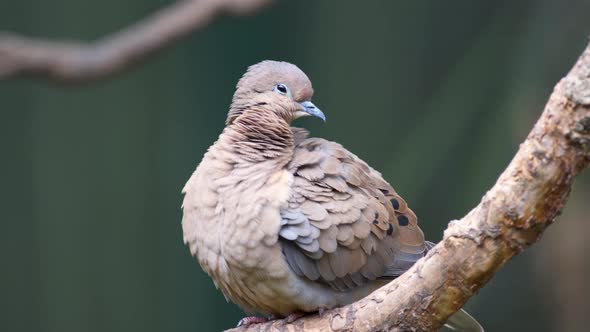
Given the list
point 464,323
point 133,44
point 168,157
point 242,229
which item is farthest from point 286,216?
point 168,157

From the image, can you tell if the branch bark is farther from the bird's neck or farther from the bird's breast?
the bird's neck

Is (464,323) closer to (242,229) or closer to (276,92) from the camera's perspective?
(242,229)

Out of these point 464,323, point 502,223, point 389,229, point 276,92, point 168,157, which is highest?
point 276,92

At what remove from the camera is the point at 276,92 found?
10.3 ft

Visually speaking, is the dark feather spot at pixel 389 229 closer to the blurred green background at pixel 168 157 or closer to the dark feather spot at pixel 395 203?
the dark feather spot at pixel 395 203

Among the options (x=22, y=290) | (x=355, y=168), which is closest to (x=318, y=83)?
(x=22, y=290)

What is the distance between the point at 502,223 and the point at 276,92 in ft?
4.10

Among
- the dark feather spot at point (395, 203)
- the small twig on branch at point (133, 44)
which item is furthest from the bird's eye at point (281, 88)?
the small twig on branch at point (133, 44)

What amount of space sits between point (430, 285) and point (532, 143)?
546 millimetres

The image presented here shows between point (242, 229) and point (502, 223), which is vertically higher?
point (502, 223)

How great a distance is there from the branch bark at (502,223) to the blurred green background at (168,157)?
333 cm

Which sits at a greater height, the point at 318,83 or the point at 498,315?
the point at 318,83

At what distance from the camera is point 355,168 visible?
9.98 ft

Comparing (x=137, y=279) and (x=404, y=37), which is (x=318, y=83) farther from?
(x=137, y=279)
